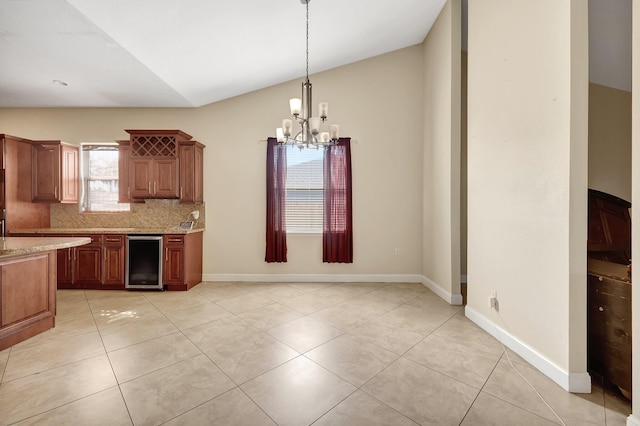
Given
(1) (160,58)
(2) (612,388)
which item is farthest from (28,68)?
(2) (612,388)

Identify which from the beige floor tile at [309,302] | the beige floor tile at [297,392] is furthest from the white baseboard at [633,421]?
the beige floor tile at [309,302]

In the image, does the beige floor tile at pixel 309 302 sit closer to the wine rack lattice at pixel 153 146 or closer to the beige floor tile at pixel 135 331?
the beige floor tile at pixel 135 331

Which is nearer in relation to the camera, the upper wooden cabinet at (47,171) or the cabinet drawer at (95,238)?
the cabinet drawer at (95,238)

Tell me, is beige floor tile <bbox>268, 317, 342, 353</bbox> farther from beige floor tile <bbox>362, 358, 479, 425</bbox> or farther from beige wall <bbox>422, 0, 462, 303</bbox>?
beige wall <bbox>422, 0, 462, 303</bbox>

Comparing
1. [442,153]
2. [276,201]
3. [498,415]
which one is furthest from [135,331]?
[442,153]

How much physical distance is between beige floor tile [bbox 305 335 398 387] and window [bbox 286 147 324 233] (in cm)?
235

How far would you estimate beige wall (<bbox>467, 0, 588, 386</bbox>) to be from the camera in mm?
1808

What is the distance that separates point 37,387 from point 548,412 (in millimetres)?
3396

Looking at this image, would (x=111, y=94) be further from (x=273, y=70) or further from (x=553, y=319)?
(x=553, y=319)

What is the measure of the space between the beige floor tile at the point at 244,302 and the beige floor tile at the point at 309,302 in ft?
0.95

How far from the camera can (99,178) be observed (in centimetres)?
470

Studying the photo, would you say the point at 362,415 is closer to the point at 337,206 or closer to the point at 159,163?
the point at 337,206

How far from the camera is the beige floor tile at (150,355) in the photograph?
2037 mm

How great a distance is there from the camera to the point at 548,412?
1605mm
